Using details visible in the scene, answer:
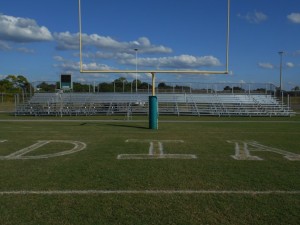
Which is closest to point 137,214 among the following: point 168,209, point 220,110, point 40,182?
point 168,209

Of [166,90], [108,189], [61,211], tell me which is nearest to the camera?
[61,211]

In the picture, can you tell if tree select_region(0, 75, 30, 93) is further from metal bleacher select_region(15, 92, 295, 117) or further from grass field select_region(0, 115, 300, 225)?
grass field select_region(0, 115, 300, 225)

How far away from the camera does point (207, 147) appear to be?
10078mm

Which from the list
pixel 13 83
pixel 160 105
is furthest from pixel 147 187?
pixel 13 83

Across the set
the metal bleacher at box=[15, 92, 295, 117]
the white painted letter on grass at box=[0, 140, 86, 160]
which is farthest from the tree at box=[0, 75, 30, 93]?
the white painted letter on grass at box=[0, 140, 86, 160]

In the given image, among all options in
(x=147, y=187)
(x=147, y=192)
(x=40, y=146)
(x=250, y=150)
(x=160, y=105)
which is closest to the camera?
(x=147, y=192)

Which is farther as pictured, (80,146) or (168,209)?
(80,146)

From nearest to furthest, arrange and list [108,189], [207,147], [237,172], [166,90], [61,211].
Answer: [61,211] < [108,189] < [237,172] < [207,147] < [166,90]

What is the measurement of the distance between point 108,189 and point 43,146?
5.08m

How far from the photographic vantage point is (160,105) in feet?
104

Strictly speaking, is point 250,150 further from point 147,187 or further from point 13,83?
point 13,83

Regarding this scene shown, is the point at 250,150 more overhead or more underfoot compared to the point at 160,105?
more underfoot

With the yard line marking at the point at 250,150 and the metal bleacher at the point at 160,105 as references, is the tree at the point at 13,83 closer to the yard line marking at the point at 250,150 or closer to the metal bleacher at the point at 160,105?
the metal bleacher at the point at 160,105

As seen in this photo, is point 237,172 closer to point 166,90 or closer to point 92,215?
point 92,215
